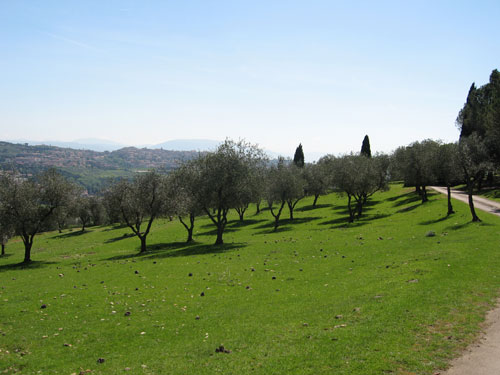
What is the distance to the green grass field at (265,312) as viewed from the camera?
11.8 metres

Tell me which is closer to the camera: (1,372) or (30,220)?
(1,372)

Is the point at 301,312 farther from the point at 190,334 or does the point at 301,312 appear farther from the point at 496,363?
the point at 496,363

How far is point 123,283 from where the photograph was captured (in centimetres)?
2709

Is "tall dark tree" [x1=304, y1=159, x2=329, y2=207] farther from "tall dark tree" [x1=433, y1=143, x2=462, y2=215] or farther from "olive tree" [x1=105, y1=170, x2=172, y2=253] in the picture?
"olive tree" [x1=105, y1=170, x2=172, y2=253]

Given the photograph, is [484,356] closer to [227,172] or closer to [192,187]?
[227,172]

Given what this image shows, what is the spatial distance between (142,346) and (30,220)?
40598mm

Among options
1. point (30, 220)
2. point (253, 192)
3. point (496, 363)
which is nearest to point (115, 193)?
point (30, 220)

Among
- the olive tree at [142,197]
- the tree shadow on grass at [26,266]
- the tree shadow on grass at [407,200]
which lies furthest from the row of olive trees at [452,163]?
the tree shadow on grass at [26,266]

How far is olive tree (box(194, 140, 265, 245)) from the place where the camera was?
159 feet

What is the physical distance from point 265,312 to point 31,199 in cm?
4182

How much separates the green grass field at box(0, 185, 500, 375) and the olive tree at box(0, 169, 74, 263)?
1398 cm

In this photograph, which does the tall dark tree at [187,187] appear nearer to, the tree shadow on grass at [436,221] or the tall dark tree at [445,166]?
the tree shadow on grass at [436,221]

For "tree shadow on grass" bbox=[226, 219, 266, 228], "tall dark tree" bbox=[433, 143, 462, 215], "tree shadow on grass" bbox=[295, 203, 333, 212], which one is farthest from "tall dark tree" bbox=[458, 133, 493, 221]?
"tree shadow on grass" bbox=[295, 203, 333, 212]

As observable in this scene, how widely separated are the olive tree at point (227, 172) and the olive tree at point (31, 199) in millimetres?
18996
